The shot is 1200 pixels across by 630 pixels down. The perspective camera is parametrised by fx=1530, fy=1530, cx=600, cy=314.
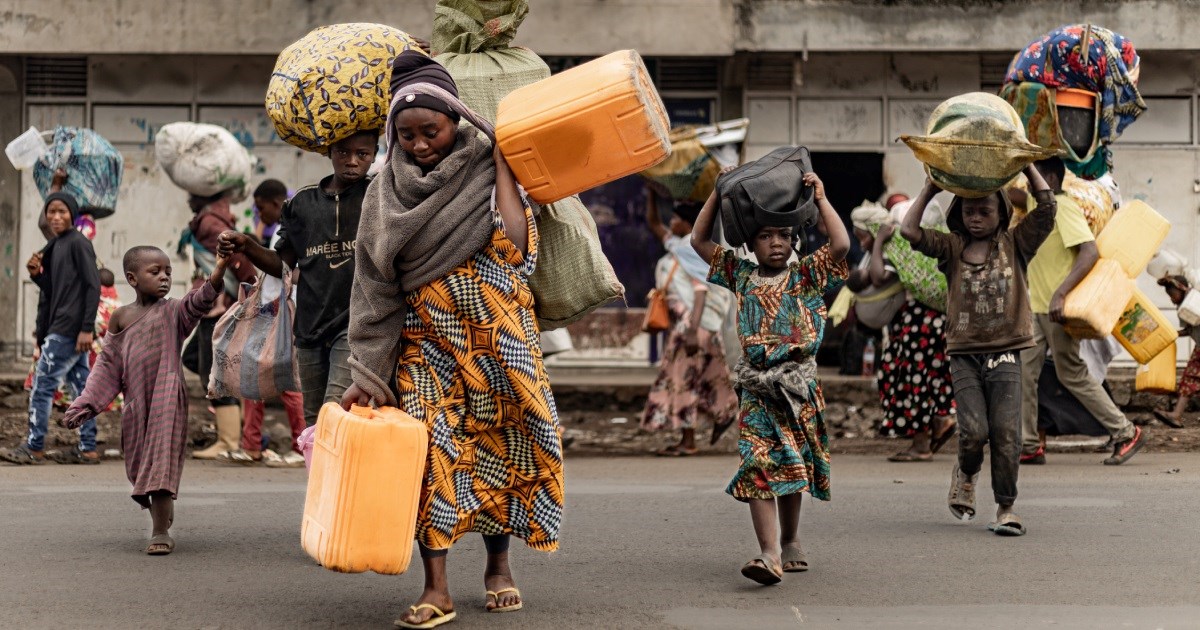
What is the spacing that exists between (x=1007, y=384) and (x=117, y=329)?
4.05 meters

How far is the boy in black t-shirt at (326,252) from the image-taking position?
6.08 meters

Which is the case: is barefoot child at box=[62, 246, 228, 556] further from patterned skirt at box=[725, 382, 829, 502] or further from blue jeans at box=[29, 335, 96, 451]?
blue jeans at box=[29, 335, 96, 451]

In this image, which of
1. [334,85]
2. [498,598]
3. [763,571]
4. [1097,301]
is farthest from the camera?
[1097,301]

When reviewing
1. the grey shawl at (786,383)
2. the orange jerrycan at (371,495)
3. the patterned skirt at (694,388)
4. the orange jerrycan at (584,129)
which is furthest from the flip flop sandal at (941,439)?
the orange jerrycan at (371,495)

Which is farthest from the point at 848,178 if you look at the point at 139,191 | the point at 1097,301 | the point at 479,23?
the point at 479,23

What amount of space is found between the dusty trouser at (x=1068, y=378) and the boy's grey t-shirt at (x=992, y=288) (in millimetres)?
2956

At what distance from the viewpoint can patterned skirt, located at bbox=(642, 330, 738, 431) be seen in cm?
1109

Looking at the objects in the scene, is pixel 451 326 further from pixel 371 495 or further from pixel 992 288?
pixel 992 288

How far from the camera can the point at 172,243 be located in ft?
54.7

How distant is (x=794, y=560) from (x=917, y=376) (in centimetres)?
455

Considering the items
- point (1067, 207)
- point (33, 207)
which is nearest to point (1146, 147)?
point (1067, 207)

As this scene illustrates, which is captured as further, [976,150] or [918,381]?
[918,381]

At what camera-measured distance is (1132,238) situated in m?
9.09

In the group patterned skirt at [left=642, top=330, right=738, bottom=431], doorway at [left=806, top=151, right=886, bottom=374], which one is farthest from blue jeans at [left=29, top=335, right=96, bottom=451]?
doorway at [left=806, top=151, right=886, bottom=374]
